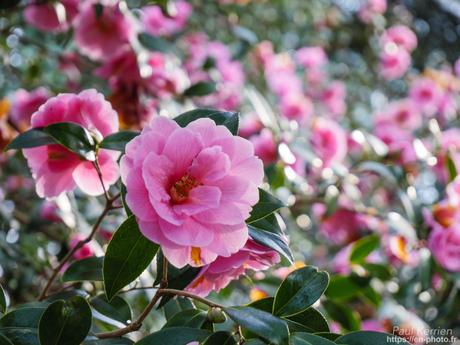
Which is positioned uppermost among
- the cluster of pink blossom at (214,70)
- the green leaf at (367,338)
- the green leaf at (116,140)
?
the green leaf at (116,140)

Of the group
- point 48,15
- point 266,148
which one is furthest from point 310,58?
point 48,15

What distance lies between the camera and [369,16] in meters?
3.60

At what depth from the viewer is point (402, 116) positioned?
7.55ft

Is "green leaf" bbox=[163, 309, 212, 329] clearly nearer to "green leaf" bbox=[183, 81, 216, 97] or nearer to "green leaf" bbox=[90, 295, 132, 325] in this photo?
"green leaf" bbox=[90, 295, 132, 325]

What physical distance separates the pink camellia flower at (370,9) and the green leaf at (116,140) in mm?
3134

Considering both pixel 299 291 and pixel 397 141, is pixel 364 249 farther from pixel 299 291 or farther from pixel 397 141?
pixel 299 291

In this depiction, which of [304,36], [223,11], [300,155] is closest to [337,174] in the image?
[300,155]

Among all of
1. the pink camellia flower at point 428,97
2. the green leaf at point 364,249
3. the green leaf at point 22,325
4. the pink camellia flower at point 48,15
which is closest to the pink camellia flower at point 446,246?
the green leaf at point 364,249

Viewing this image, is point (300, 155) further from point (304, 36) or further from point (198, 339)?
point (304, 36)

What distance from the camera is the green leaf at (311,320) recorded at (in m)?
0.66

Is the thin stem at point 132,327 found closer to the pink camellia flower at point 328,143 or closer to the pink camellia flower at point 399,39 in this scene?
the pink camellia flower at point 328,143

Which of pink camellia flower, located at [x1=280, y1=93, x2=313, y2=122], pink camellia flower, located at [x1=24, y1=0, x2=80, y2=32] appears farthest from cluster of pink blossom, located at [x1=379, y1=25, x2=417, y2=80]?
pink camellia flower, located at [x1=24, y1=0, x2=80, y2=32]

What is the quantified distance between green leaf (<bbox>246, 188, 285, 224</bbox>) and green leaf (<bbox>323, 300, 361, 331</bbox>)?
2.10ft

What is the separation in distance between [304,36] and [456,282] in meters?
2.33
